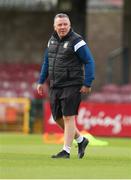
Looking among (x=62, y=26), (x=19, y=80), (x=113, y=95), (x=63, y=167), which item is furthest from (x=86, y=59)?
(x=19, y=80)

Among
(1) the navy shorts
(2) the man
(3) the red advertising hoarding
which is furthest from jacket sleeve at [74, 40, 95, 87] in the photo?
(3) the red advertising hoarding

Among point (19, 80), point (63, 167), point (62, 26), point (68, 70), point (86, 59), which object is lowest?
point (19, 80)

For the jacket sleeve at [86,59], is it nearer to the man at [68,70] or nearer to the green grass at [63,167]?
the man at [68,70]

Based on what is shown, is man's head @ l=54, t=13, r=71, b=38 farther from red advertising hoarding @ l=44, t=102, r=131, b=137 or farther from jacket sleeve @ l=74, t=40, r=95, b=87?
red advertising hoarding @ l=44, t=102, r=131, b=137

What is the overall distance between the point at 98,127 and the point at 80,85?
37.5ft

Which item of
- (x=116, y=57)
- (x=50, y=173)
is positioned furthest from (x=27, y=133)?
(x=50, y=173)

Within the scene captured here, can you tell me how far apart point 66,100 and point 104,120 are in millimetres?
11482

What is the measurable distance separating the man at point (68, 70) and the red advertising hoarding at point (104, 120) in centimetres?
1112

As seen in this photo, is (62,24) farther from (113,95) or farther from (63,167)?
(113,95)

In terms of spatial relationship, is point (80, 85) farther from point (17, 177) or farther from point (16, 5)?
point (16, 5)

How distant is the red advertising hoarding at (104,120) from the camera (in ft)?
77.8

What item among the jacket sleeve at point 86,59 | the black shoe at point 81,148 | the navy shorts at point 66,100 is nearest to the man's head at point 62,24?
the jacket sleeve at point 86,59

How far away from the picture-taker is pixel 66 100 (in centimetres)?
1252

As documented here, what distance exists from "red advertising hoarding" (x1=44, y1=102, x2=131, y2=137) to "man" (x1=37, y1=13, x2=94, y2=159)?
11.1 meters
